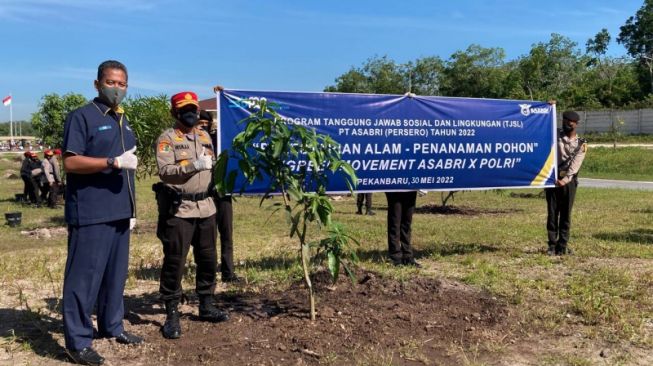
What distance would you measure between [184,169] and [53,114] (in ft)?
54.5

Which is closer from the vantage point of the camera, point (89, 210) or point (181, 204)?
point (89, 210)

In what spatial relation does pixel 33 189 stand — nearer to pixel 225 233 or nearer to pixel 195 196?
pixel 225 233

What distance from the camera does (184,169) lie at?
12.8 ft

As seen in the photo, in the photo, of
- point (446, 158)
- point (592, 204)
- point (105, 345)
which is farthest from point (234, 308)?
point (592, 204)

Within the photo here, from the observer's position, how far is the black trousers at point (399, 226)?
6242mm

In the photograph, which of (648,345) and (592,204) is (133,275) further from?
(592,204)

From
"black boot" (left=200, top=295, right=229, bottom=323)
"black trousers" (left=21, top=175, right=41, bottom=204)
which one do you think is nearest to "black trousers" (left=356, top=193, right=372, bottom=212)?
"black boot" (left=200, top=295, right=229, bottom=323)

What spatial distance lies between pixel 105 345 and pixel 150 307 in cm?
93

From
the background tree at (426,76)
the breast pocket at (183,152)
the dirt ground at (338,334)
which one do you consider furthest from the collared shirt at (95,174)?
the background tree at (426,76)

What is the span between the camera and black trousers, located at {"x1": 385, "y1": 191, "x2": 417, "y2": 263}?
246 inches

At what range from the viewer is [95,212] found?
3.61 metres

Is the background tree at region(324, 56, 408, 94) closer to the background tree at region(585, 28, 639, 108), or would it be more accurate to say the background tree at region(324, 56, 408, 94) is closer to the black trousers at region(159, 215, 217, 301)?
the background tree at region(585, 28, 639, 108)

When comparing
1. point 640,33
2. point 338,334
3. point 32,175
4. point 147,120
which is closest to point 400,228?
point 338,334

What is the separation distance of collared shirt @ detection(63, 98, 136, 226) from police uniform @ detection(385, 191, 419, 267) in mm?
3231
